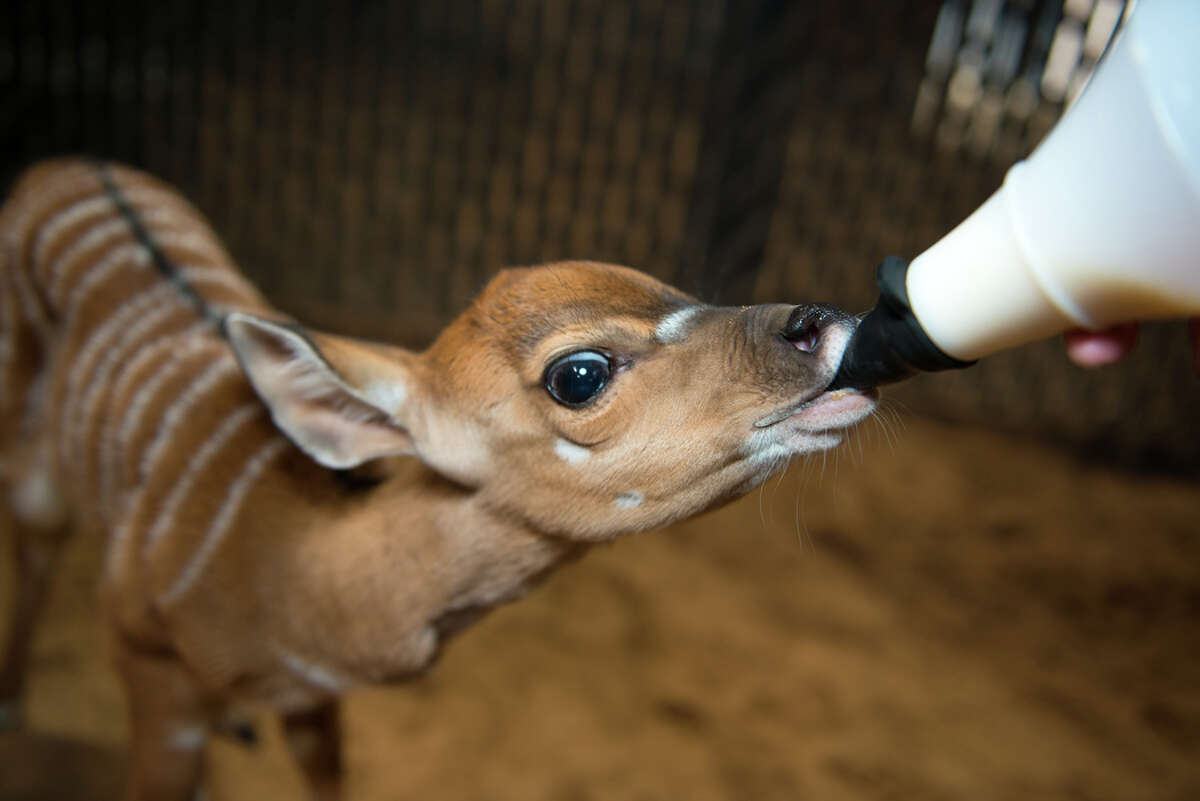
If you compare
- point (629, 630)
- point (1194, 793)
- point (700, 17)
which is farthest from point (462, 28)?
point (1194, 793)

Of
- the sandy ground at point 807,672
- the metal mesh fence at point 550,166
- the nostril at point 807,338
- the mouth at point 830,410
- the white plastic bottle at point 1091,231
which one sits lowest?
the sandy ground at point 807,672

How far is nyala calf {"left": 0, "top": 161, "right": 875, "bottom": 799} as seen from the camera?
1457 millimetres

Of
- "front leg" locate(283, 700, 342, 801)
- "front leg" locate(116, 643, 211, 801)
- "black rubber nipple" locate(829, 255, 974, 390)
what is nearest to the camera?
"black rubber nipple" locate(829, 255, 974, 390)

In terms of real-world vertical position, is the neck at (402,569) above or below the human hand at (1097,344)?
below

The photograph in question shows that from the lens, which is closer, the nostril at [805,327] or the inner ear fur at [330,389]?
the nostril at [805,327]

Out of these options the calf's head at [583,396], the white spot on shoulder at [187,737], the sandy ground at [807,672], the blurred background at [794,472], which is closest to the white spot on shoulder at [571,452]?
the calf's head at [583,396]

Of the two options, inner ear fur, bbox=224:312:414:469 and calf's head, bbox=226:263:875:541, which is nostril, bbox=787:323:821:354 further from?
inner ear fur, bbox=224:312:414:469

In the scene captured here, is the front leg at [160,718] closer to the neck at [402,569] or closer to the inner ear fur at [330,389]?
the neck at [402,569]

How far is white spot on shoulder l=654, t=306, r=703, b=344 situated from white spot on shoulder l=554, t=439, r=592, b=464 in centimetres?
21

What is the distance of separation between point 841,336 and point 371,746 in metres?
2.27

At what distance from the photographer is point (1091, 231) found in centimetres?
88

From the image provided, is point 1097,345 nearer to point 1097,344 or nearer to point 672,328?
point 1097,344

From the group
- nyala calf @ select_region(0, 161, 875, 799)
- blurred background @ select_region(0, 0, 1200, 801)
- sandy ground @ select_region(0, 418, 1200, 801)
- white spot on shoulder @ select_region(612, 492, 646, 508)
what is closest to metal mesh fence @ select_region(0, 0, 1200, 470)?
blurred background @ select_region(0, 0, 1200, 801)

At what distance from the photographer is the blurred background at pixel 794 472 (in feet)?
10.1
